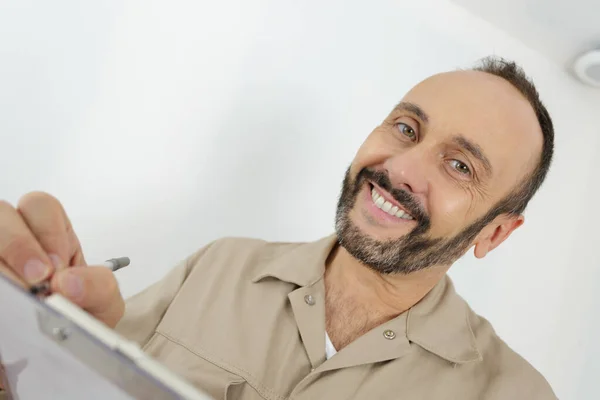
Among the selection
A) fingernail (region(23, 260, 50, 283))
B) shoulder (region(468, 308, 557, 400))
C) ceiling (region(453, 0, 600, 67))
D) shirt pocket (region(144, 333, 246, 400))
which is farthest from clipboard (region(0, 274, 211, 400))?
ceiling (region(453, 0, 600, 67))

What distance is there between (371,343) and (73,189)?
2.14ft

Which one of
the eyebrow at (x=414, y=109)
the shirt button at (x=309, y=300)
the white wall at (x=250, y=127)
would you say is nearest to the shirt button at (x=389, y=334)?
the shirt button at (x=309, y=300)

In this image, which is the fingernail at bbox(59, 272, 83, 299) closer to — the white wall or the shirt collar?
the shirt collar

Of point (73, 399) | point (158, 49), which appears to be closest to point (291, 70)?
point (158, 49)

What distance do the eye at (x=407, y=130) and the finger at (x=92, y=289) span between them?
51 centimetres

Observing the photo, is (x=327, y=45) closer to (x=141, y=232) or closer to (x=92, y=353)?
(x=141, y=232)

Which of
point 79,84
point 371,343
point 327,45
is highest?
point 327,45

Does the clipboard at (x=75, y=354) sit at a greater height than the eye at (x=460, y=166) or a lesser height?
lesser

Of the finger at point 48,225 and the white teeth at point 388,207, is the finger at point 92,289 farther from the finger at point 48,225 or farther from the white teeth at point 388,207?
the white teeth at point 388,207

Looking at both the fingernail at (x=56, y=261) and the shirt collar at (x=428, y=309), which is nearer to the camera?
the fingernail at (x=56, y=261)

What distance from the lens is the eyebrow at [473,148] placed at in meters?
0.75

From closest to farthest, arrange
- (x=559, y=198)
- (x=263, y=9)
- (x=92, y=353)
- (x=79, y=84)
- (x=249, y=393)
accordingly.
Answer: (x=92, y=353)
(x=249, y=393)
(x=79, y=84)
(x=263, y=9)
(x=559, y=198)

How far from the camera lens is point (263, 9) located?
116 centimetres

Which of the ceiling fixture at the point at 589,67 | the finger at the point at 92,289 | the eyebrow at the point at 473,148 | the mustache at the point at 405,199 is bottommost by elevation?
the finger at the point at 92,289
